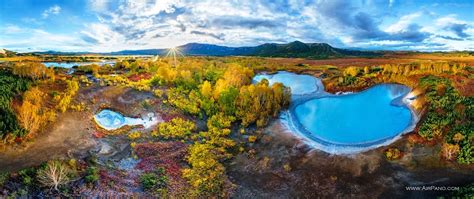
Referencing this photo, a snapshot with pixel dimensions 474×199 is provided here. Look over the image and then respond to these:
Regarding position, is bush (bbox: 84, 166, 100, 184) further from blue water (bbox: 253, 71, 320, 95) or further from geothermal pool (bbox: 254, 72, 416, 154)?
blue water (bbox: 253, 71, 320, 95)

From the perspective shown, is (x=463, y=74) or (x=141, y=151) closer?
(x=141, y=151)

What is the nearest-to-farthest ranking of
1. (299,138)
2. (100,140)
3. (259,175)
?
(259,175)
(100,140)
(299,138)

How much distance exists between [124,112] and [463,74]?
46117 millimetres

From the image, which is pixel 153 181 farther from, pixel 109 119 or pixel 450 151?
pixel 450 151

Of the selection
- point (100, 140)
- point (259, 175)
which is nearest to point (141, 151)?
point (100, 140)

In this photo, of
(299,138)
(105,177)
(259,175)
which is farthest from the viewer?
(299,138)

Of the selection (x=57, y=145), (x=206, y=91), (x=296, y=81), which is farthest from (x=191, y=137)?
(x=296, y=81)

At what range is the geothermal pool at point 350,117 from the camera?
28938mm

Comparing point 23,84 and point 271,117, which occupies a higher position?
point 23,84

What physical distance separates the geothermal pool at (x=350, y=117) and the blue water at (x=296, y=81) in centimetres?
77

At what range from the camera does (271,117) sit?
36.0 m

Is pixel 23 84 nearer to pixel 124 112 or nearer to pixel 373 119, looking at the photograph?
pixel 124 112

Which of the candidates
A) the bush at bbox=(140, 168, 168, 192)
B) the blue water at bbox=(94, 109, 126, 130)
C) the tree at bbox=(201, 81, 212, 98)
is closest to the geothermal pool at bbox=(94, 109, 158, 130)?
the blue water at bbox=(94, 109, 126, 130)

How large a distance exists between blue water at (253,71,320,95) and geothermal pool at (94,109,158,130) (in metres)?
23.9
